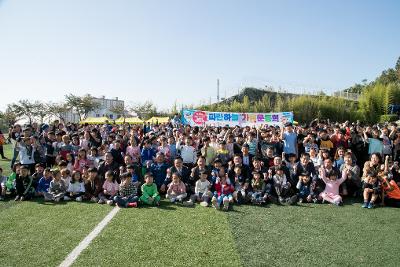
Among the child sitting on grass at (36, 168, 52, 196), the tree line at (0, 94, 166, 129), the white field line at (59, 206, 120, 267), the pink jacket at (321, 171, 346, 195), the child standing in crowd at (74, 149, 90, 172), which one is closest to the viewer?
the white field line at (59, 206, 120, 267)

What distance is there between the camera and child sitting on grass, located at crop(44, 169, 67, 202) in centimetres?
868

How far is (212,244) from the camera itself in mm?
5562

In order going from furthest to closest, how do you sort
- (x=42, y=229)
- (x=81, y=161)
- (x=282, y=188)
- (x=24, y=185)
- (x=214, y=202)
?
(x=81, y=161)
(x=24, y=185)
(x=282, y=188)
(x=214, y=202)
(x=42, y=229)

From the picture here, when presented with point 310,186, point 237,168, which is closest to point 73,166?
point 237,168

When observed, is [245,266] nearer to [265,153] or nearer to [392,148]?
[265,153]

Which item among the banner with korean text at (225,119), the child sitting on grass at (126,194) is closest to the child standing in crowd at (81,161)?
the child sitting on grass at (126,194)

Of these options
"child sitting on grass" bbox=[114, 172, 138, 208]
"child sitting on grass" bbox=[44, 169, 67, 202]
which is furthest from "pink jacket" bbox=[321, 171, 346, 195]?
"child sitting on grass" bbox=[44, 169, 67, 202]

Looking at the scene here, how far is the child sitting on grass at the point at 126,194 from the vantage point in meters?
8.09

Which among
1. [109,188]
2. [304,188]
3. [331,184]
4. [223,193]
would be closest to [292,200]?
[304,188]

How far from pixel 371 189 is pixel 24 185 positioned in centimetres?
886

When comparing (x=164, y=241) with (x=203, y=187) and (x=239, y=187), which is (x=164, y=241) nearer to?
(x=203, y=187)

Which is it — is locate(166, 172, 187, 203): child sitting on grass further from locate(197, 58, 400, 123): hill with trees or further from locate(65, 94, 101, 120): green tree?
locate(65, 94, 101, 120): green tree

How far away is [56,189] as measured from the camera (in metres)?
8.88

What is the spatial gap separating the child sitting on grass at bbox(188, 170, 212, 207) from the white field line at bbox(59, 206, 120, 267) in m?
2.08
